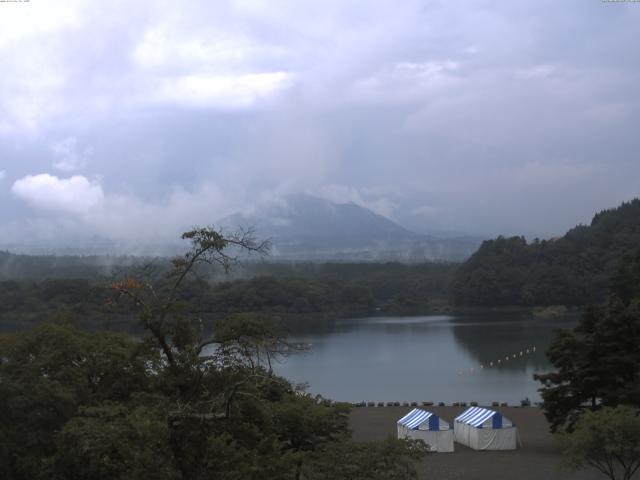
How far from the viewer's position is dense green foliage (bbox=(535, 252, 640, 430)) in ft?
40.9

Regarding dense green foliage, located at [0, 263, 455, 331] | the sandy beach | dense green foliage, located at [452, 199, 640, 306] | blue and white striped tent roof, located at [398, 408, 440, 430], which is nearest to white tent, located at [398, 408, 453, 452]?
blue and white striped tent roof, located at [398, 408, 440, 430]

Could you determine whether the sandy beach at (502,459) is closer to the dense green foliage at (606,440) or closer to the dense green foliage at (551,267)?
the dense green foliage at (606,440)

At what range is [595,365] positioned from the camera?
41.4 feet

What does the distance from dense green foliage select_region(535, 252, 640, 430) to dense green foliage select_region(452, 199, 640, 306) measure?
43939 millimetres

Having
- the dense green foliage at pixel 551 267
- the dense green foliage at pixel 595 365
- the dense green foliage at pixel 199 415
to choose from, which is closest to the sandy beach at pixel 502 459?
the dense green foliage at pixel 595 365

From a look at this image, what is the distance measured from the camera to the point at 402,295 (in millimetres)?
64438

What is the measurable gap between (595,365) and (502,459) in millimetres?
2097

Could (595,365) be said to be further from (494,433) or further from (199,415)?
(199,415)

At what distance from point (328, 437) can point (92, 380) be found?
9.37 feet

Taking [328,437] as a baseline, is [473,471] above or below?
below

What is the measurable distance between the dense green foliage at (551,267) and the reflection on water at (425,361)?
33.0ft

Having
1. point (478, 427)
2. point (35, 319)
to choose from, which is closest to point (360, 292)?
point (35, 319)

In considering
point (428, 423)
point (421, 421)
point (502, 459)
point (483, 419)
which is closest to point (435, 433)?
point (428, 423)

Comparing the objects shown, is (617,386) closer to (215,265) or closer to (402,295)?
(215,265)
